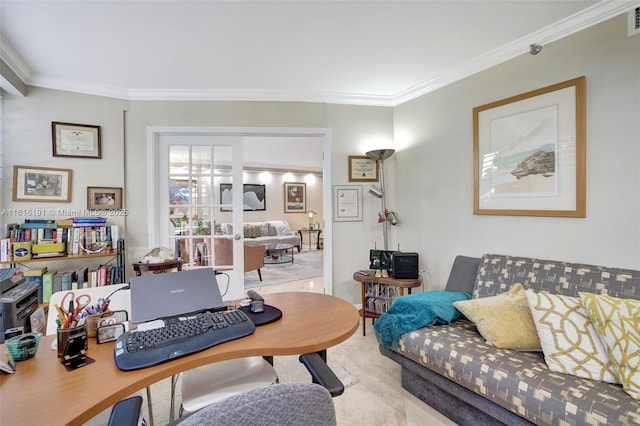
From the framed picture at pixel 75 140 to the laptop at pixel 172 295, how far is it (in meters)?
2.34

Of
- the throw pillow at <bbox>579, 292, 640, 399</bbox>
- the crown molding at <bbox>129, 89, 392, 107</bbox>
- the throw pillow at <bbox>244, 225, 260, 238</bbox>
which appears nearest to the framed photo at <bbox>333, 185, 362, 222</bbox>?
the crown molding at <bbox>129, 89, 392, 107</bbox>

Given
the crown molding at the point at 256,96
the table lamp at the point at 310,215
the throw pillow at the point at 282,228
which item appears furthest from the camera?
the table lamp at the point at 310,215

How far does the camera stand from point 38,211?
103 inches

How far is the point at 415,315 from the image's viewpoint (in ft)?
6.24

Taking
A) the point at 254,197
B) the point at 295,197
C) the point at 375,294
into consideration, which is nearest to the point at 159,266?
the point at 375,294

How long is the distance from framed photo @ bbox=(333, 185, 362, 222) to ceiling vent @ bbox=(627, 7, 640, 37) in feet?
7.34

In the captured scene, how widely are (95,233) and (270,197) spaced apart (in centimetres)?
567

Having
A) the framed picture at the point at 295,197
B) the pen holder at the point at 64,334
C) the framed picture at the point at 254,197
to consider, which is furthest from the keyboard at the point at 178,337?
the framed picture at the point at 295,197

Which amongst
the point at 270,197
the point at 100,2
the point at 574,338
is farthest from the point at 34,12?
the point at 270,197

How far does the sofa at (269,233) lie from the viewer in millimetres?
6852

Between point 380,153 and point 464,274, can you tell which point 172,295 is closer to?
point 464,274

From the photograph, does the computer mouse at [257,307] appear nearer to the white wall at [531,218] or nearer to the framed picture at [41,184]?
the white wall at [531,218]

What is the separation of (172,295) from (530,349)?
6.02ft

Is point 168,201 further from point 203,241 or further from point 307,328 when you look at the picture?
point 307,328
